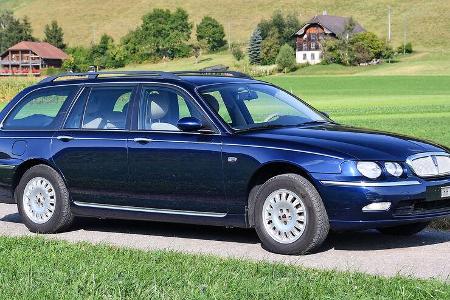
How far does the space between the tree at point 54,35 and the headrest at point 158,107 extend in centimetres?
17878

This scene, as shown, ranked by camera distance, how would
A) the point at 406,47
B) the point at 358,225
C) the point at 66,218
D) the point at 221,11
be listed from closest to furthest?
the point at 358,225, the point at 66,218, the point at 406,47, the point at 221,11

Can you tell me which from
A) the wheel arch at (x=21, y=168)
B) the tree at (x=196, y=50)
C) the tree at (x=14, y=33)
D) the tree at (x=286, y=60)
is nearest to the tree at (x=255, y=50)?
the tree at (x=286, y=60)

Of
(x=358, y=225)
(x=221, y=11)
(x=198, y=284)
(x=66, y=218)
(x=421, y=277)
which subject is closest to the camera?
(x=198, y=284)

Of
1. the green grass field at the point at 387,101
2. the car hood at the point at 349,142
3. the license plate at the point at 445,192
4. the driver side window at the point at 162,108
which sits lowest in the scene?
the green grass field at the point at 387,101

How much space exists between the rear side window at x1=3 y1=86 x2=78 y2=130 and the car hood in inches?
91.9

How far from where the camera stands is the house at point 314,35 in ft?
487

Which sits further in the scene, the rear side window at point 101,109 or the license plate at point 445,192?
the rear side window at point 101,109

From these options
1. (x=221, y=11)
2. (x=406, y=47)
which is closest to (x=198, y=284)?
(x=406, y=47)

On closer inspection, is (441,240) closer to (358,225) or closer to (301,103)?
(358,225)

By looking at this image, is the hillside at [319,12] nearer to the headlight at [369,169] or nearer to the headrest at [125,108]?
the headrest at [125,108]

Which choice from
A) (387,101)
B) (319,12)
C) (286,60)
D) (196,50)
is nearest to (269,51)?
(286,60)

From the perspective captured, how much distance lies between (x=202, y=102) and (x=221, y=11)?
185m

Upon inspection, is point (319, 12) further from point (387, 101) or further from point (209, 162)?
point (209, 162)

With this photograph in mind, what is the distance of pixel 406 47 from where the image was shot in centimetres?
14125
